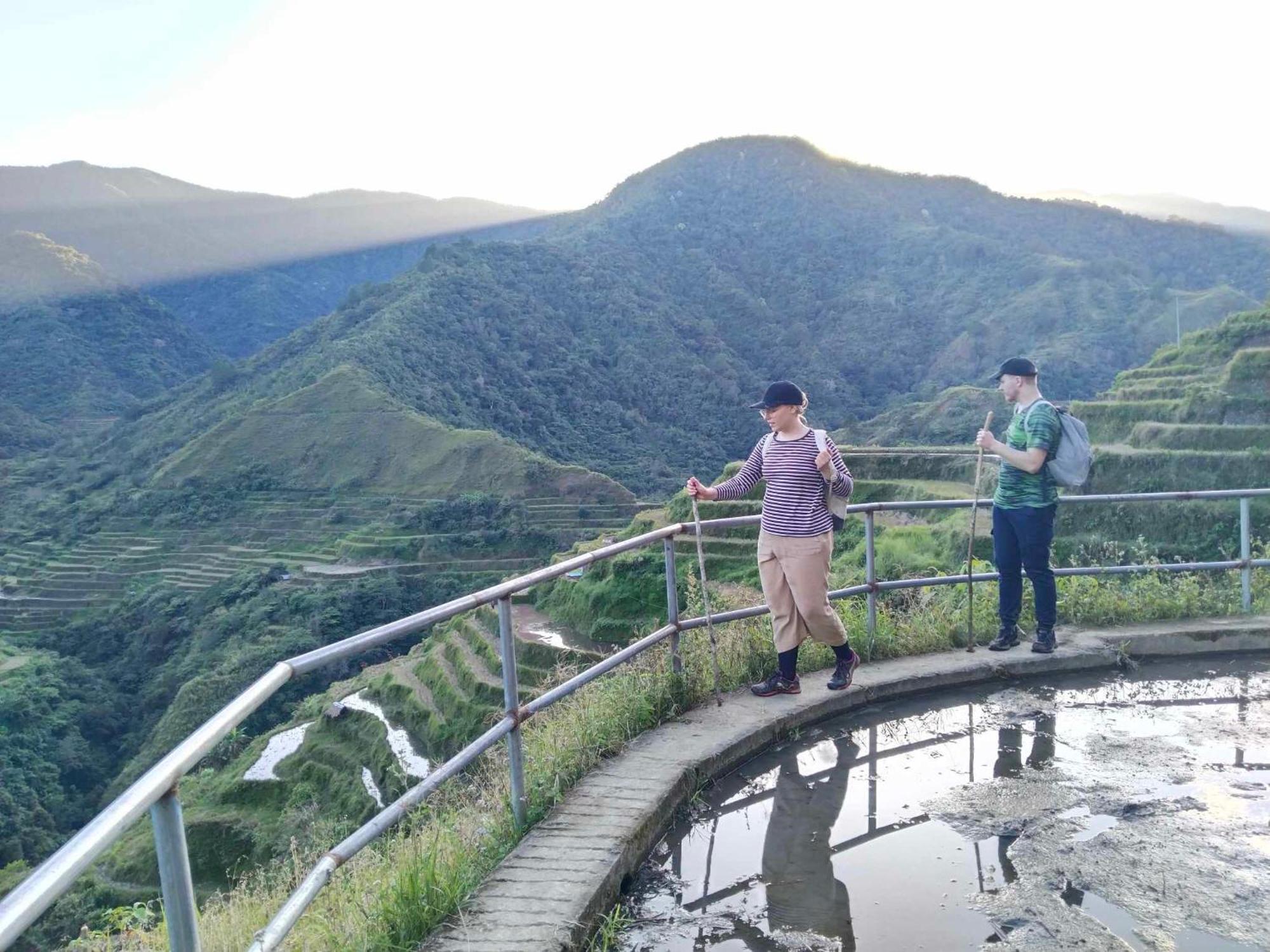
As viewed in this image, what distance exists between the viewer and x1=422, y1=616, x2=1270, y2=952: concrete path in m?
2.93

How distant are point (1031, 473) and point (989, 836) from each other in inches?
90.2

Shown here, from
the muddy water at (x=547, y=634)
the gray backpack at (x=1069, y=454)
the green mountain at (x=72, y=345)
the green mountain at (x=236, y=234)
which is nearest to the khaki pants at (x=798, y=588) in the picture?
A: the gray backpack at (x=1069, y=454)

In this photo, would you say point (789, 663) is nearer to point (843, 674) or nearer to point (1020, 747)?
point (843, 674)

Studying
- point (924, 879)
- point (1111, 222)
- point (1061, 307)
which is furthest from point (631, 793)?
point (1111, 222)

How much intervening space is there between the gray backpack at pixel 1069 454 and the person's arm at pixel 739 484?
158cm

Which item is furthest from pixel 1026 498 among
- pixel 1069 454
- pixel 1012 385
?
pixel 1012 385

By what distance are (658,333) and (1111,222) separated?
237ft

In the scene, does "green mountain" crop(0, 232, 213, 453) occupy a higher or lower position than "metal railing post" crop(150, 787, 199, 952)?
higher

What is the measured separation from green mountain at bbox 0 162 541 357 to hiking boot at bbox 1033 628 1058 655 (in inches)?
5937

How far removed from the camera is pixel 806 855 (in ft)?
11.8

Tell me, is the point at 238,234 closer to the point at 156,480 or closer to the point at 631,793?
the point at 156,480

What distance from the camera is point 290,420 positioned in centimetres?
8006

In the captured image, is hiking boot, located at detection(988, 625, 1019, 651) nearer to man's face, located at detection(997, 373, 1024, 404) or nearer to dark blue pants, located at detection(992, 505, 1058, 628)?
dark blue pants, located at detection(992, 505, 1058, 628)

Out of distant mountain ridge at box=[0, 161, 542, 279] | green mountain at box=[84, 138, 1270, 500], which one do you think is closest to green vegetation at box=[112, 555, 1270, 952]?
green mountain at box=[84, 138, 1270, 500]
